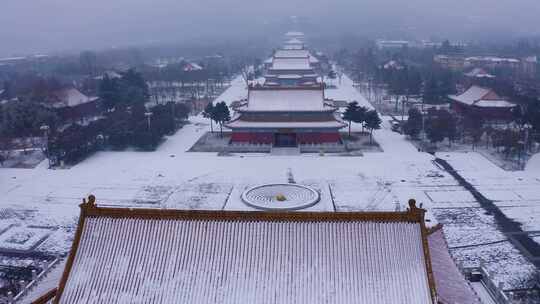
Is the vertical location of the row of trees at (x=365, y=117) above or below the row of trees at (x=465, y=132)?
above

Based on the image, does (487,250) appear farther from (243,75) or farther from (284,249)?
(243,75)

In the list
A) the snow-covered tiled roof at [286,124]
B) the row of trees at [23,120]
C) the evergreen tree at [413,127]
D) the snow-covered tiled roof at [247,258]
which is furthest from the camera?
the evergreen tree at [413,127]

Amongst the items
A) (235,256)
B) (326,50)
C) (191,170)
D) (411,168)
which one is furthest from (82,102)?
(326,50)

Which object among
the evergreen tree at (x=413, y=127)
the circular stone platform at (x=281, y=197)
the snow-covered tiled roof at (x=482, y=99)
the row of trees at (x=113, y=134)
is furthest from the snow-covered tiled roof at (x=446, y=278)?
the snow-covered tiled roof at (x=482, y=99)

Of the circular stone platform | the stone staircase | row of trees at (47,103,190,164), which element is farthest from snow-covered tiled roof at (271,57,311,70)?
the circular stone platform

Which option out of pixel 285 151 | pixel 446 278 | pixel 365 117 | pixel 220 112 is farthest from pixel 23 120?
pixel 446 278

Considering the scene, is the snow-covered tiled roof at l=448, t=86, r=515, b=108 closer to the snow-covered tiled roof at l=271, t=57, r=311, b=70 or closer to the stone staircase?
the stone staircase

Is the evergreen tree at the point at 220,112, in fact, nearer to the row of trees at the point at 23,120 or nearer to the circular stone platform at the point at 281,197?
the row of trees at the point at 23,120
